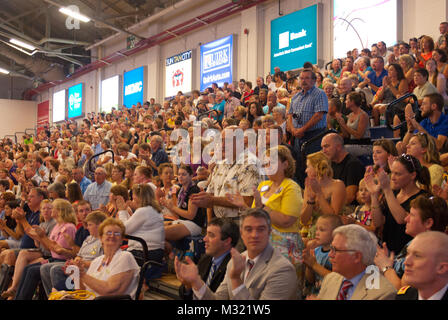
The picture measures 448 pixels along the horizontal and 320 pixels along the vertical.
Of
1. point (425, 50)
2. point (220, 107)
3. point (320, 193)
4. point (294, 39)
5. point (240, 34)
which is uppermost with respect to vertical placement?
point (240, 34)

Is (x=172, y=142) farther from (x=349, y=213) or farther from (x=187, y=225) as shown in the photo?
(x=349, y=213)

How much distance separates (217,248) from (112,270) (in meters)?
1.00

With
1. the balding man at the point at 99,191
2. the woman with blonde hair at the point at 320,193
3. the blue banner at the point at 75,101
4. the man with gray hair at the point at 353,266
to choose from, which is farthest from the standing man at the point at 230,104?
the blue banner at the point at 75,101

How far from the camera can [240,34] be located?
592 inches

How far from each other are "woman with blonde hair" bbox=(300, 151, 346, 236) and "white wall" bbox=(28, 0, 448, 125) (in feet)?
22.3

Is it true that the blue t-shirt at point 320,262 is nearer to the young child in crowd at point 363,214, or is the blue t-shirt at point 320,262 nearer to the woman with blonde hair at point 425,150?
the young child in crowd at point 363,214

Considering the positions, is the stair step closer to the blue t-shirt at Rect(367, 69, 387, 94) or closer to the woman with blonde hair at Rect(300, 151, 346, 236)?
the woman with blonde hair at Rect(300, 151, 346, 236)

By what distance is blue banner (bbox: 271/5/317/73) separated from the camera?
40.0ft

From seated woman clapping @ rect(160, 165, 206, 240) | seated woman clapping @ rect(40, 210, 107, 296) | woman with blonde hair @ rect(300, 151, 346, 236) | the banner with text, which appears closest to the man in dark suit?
woman with blonde hair @ rect(300, 151, 346, 236)

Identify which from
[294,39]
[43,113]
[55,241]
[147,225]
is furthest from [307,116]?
[43,113]

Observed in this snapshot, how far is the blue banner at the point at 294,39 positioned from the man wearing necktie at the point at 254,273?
9.77m

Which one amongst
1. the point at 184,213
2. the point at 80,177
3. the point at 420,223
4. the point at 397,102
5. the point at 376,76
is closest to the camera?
the point at 420,223

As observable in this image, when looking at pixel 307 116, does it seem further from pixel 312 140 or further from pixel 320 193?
pixel 320 193

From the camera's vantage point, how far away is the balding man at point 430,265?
7.13 feet
